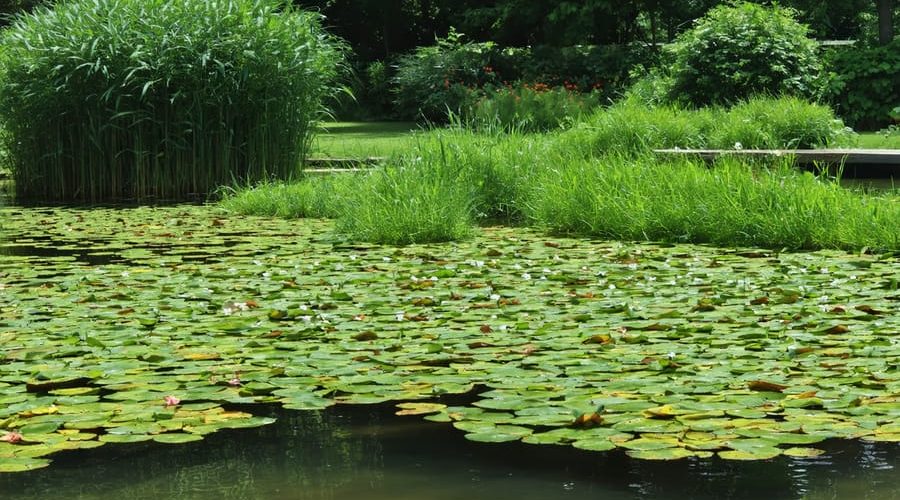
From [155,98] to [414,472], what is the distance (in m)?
10.5

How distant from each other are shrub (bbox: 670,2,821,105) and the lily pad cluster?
415 inches

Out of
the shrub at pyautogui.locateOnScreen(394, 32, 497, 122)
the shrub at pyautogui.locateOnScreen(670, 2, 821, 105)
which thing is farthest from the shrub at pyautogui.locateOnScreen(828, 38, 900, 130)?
the shrub at pyautogui.locateOnScreen(394, 32, 497, 122)

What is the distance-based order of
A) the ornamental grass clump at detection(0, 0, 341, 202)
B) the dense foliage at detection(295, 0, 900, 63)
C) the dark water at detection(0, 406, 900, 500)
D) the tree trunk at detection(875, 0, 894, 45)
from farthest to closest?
the dense foliage at detection(295, 0, 900, 63)
the tree trunk at detection(875, 0, 894, 45)
the ornamental grass clump at detection(0, 0, 341, 202)
the dark water at detection(0, 406, 900, 500)

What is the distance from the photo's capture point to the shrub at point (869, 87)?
21719mm

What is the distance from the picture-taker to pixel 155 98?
1334 centimetres

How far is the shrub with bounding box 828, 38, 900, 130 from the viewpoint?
21719 millimetres

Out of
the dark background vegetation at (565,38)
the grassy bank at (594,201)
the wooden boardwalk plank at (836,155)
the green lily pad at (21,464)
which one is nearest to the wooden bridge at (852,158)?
the wooden boardwalk plank at (836,155)

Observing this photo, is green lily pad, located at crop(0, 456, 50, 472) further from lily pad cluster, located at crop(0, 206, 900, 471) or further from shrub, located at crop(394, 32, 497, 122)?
shrub, located at crop(394, 32, 497, 122)

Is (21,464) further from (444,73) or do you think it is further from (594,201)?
(444,73)

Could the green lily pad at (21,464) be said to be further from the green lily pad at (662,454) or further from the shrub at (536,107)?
the shrub at (536,107)

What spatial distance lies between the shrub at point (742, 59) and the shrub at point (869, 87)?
2648mm

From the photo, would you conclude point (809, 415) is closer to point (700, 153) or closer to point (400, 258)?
point (400, 258)

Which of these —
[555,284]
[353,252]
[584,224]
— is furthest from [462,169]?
[555,284]

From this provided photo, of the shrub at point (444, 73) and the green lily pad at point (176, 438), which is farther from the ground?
the shrub at point (444, 73)
